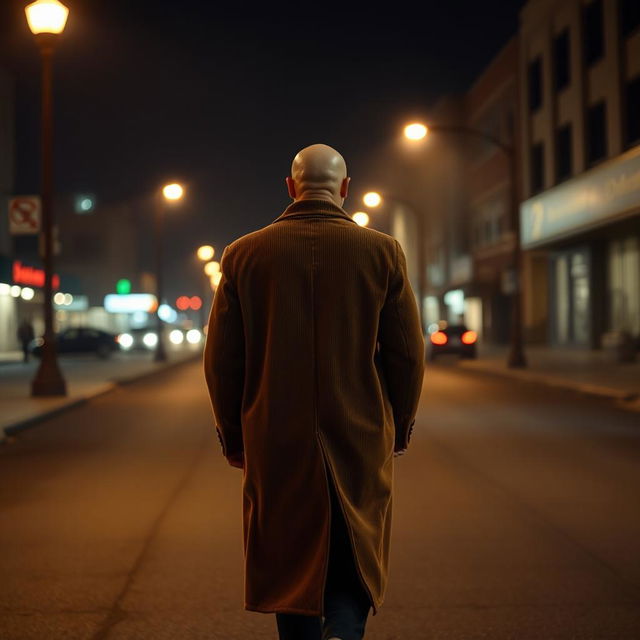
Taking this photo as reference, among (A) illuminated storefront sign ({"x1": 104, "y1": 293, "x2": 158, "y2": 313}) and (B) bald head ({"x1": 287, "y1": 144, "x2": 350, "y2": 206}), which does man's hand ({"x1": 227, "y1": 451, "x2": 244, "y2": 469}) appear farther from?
(A) illuminated storefront sign ({"x1": 104, "y1": 293, "x2": 158, "y2": 313})

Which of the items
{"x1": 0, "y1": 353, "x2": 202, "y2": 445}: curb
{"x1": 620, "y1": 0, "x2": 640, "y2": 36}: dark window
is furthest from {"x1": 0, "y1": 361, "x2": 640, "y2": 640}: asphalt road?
{"x1": 620, "y1": 0, "x2": 640, "y2": 36}: dark window

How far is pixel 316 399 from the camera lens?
9.68 ft

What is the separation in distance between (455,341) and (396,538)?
26.9m

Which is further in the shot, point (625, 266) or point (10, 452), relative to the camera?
point (625, 266)

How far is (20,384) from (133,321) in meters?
69.0

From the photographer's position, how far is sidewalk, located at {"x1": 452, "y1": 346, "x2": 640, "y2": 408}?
57.7 ft

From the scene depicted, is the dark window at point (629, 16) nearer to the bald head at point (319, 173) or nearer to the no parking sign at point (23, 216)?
the no parking sign at point (23, 216)

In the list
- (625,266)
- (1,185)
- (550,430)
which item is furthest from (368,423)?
(1,185)

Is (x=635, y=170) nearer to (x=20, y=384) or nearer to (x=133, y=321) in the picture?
(x=20, y=384)

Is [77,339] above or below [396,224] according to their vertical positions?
below

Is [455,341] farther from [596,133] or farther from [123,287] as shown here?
[123,287]

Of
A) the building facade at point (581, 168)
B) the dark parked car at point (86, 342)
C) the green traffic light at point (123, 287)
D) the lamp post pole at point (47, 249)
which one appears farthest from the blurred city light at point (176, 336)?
the lamp post pole at point (47, 249)

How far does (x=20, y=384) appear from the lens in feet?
75.0

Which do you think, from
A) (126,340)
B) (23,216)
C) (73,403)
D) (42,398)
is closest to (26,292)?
(126,340)
